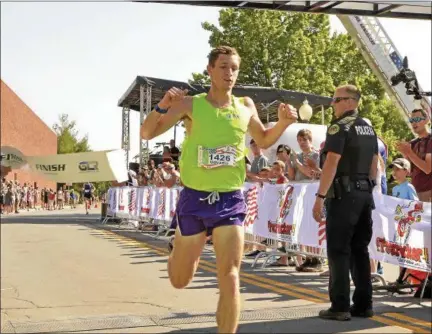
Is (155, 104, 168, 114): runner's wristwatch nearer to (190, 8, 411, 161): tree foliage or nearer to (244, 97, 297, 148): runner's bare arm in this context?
(244, 97, 297, 148): runner's bare arm

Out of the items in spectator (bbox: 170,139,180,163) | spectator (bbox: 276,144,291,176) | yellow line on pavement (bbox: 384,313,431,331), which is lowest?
yellow line on pavement (bbox: 384,313,431,331)

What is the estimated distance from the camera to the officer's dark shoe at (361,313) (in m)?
5.42

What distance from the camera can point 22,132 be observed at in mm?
2293

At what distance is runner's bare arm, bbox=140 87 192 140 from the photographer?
385 centimetres

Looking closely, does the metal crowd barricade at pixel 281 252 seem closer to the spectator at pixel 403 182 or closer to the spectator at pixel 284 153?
the spectator at pixel 284 153

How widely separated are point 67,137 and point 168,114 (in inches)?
40.2

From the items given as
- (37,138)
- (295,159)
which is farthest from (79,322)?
(295,159)

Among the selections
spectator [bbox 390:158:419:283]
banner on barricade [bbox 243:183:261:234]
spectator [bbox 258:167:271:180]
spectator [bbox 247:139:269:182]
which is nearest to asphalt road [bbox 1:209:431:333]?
spectator [bbox 390:158:419:283]

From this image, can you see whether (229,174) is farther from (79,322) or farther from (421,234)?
(421,234)

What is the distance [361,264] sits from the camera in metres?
5.57

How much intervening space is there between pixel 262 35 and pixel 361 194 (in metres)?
16.5

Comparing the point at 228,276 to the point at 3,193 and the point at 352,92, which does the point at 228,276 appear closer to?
the point at 3,193

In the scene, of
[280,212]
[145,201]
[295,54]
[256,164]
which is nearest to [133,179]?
[145,201]

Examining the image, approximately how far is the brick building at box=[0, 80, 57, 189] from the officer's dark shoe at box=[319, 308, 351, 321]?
10.1ft
